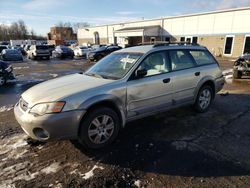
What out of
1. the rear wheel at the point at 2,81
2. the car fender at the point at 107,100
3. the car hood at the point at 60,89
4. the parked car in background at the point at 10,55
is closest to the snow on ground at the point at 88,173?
the car fender at the point at 107,100

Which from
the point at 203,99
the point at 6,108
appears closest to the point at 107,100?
the point at 203,99

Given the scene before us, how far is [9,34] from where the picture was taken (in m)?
93.4

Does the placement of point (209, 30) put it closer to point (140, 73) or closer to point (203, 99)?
point (203, 99)

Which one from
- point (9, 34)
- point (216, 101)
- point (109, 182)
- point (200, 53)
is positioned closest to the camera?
point (109, 182)

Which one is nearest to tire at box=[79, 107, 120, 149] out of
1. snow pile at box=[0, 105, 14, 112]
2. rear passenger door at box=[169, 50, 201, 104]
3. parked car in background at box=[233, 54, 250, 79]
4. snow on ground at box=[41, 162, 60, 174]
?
snow on ground at box=[41, 162, 60, 174]

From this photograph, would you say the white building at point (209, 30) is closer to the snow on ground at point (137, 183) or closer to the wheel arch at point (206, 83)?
the wheel arch at point (206, 83)

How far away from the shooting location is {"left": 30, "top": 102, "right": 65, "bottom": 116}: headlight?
321 centimetres

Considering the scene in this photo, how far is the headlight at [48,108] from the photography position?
10.5 feet

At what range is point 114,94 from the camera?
3686 millimetres

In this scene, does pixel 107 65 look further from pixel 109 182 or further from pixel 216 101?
pixel 216 101

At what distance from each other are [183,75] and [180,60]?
365mm

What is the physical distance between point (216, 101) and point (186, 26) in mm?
26138

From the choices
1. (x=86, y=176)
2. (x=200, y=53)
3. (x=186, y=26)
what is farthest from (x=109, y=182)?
(x=186, y=26)

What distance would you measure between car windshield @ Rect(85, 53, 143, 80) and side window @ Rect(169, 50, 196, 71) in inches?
32.8
